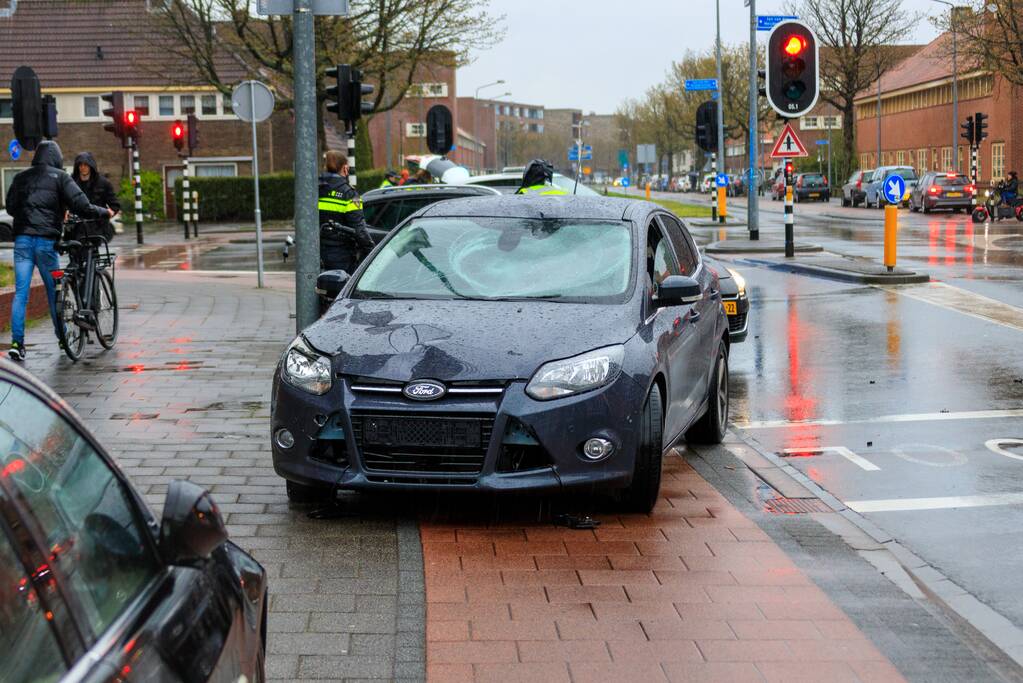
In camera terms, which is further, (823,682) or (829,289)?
(829,289)

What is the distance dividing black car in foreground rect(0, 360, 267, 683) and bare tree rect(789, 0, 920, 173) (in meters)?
74.6

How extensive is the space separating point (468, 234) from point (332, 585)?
2749mm

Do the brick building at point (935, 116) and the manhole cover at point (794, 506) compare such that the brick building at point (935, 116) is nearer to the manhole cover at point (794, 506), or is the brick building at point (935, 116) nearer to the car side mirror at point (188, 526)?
the manhole cover at point (794, 506)

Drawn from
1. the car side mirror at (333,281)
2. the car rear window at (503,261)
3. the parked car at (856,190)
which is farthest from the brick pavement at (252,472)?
the parked car at (856,190)

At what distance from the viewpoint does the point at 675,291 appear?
7.11 meters

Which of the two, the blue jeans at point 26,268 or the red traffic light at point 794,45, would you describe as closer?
the blue jeans at point 26,268

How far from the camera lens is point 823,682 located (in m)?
4.39

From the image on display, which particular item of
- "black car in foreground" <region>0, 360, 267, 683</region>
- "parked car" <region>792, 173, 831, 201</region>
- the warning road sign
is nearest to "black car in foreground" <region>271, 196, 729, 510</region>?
"black car in foreground" <region>0, 360, 267, 683</region>

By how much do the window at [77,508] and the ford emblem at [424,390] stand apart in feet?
11.4

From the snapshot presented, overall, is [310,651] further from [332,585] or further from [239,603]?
[239,603]

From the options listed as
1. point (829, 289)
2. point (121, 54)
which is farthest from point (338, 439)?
point (121, 54)

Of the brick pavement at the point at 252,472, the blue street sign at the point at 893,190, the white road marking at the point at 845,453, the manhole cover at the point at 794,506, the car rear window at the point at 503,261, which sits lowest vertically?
the white road marking at the point at 845,453

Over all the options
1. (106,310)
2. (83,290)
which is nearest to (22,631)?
(83,290)

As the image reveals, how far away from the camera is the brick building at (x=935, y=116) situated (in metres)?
65.9
